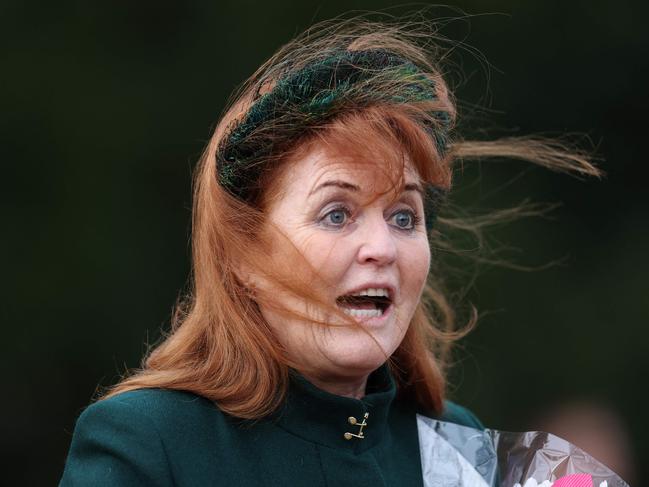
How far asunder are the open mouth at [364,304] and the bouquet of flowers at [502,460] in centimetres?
41

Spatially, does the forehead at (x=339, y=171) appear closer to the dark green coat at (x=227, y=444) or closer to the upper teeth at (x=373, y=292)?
the upper teeth at (x=373, y=292)

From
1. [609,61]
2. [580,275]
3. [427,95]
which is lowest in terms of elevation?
[427,95]

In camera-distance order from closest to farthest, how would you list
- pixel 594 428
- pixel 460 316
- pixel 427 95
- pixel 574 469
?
pixel 574 469 → pixel 427 95 → pixel 460 316 → pixel 594 428

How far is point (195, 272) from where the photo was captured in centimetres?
292

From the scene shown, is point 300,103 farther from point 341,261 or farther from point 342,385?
point 342,385

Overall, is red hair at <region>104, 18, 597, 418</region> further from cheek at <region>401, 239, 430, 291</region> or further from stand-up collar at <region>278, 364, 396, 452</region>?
cheek at <region>401, 239, 430, 291</region>

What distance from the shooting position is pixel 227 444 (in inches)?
104

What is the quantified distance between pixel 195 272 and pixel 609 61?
16.0 ft

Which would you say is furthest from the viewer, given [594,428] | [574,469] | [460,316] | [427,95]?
[594,428]

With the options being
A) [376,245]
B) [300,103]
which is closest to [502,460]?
[376,245]

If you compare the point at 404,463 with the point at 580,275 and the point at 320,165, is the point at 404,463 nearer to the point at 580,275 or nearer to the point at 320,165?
the point at 320,165

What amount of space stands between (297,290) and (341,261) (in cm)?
12

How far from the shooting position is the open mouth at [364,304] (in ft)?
8.77

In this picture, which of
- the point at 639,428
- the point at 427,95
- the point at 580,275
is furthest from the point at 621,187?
the point at 427,95
